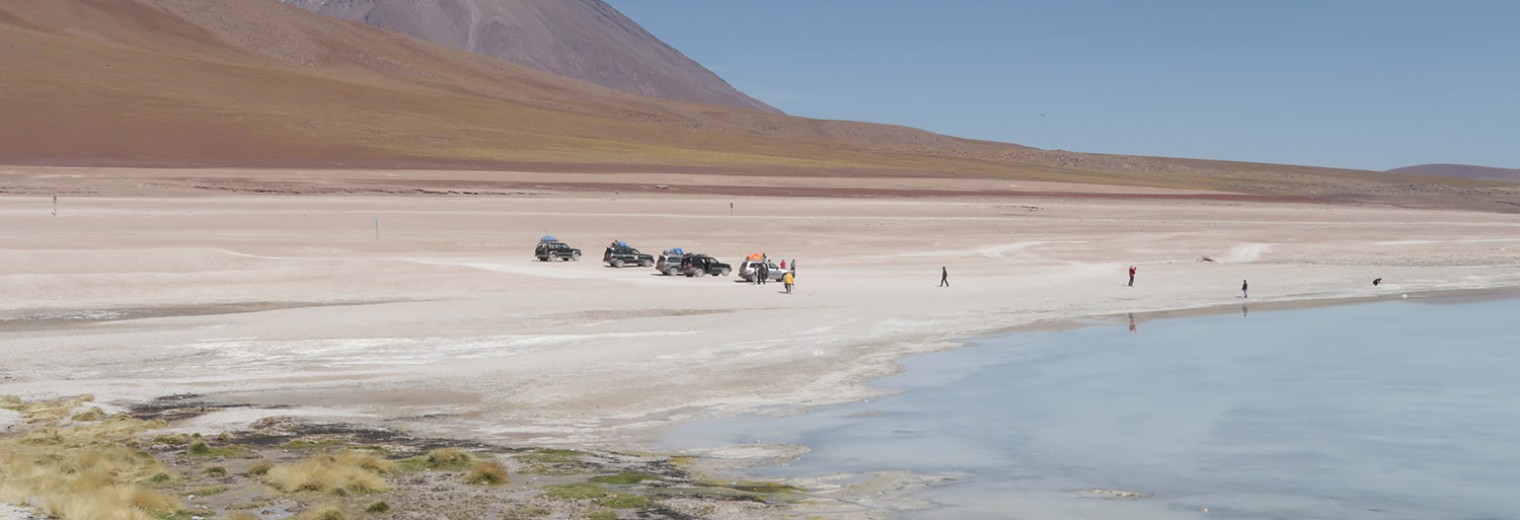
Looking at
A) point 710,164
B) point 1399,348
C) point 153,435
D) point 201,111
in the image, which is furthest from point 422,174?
point 153,435

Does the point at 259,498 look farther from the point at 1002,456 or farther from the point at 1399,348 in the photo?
the point at 1399,348

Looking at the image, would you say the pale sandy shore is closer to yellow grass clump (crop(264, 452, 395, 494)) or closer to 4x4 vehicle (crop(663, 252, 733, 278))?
4x4 vehicle (crop(663, 252, 733, 278))

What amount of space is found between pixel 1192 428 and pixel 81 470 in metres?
16.7

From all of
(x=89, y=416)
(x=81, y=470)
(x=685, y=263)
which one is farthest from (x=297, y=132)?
(x=81, y=470)

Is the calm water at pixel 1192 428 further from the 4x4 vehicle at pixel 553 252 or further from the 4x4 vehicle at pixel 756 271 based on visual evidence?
the 4x4 vehicle at pixel 553 252

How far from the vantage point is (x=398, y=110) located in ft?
605

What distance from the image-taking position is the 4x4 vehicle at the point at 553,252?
211 feet

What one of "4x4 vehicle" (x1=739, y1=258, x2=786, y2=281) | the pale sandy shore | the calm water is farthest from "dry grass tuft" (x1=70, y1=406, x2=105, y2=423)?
"4x4 vehicle" (x1=739, y1=258, x2=786, y2=281)

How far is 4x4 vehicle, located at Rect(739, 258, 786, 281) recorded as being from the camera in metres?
54.0

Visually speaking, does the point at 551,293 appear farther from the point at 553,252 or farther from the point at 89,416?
the point at 89,416

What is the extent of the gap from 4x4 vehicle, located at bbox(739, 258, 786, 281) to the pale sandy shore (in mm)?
1053

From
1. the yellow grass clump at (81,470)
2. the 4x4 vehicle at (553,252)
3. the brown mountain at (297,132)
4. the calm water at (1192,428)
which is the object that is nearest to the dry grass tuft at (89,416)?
the yellow grass clump at (81,470)

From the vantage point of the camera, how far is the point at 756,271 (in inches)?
2138

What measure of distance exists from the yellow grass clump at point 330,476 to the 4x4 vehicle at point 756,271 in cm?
3403
